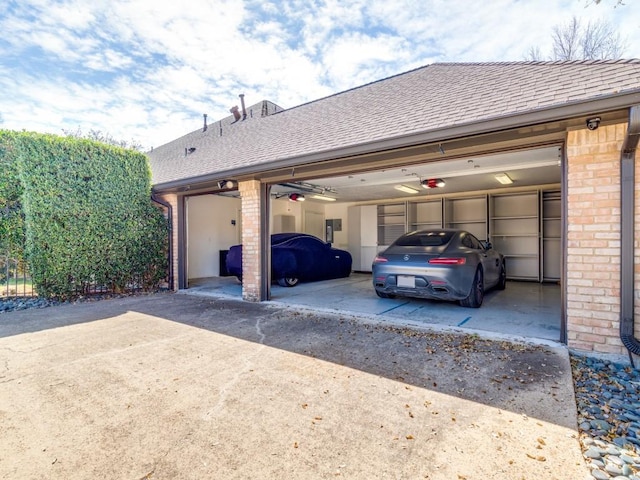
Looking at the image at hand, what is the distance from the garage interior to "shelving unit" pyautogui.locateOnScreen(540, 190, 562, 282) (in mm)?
23

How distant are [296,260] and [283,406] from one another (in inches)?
223

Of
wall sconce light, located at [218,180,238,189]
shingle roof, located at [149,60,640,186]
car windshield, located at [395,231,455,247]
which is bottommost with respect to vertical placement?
car windshield, located at [395,231,455,247]

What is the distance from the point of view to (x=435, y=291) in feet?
16.7

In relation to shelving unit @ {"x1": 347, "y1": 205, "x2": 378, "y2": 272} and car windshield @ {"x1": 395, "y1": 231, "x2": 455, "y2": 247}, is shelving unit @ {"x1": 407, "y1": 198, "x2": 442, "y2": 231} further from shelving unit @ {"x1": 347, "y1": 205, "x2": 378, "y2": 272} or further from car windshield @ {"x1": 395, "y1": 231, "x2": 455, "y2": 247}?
car windshield @ {"x1": 395, "y1": 231, "x2": 455, "y2": 247}

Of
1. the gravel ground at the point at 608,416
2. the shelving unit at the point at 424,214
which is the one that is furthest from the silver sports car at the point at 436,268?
the shelving unit at the point at 424,214

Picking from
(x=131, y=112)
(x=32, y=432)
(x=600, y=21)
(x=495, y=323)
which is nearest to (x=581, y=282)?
(x=495, y=323)

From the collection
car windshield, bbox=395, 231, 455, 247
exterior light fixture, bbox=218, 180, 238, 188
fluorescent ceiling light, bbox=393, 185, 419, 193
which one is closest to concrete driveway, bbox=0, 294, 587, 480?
car windshield, bbox=395, 231, 455, 247

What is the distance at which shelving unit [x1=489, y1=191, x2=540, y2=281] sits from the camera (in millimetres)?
8852

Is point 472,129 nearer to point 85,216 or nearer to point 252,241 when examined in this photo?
point 252,241

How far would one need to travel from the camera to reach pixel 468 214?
9.93 m

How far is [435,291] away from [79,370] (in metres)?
4.66

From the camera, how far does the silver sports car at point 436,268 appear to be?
5.00 m

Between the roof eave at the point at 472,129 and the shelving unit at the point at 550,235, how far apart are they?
6622 mm

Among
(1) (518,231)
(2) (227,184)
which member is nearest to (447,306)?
(2) (227,184)
